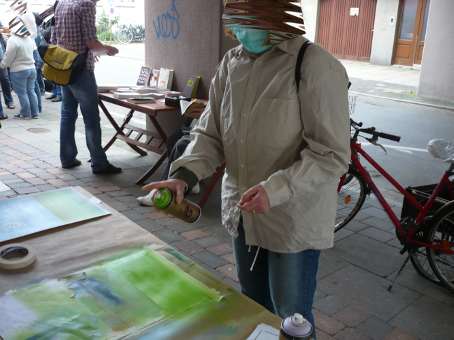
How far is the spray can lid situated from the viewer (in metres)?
1.61

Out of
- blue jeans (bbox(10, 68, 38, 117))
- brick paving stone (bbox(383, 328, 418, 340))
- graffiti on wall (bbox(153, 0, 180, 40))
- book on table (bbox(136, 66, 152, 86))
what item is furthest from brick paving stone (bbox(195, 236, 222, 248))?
blue jeans (bbox(10, 68, 38, 117))

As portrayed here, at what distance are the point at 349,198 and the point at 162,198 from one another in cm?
272

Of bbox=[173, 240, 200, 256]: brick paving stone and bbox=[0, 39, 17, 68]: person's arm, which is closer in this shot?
bbox=[173, 240, 200, 256]: brick paving stone

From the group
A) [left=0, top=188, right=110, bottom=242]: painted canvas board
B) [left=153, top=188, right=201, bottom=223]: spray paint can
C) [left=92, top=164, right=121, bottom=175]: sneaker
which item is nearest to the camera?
[left=153, top=188, right=201, bottom=223]: spray paint can

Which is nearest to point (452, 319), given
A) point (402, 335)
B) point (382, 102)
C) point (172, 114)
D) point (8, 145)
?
point (402, 335)

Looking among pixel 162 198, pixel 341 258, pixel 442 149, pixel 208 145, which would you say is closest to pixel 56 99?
pixel 341 258

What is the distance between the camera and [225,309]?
1.37 meters

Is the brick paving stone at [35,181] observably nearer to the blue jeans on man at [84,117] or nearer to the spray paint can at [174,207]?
the blue jeans on man at [84,117]

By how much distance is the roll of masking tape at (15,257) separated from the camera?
154cm

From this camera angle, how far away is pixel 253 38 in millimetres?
1590

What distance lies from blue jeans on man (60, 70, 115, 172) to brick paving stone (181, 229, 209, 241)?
5.76 feet

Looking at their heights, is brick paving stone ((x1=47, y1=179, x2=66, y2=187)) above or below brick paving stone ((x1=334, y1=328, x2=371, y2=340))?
Result: above

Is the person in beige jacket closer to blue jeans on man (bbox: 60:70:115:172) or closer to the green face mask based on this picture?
the green face mask

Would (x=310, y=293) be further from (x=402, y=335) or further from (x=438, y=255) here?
(x=438, y=255)
